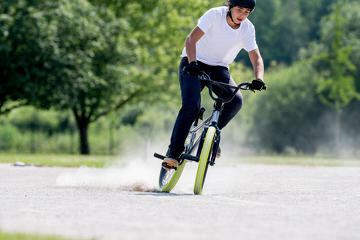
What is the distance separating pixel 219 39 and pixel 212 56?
24cm

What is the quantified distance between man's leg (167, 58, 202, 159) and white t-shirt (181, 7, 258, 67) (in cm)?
35

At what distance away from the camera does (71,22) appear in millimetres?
25453

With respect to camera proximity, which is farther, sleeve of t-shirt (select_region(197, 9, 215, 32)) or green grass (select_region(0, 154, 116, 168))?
green grass (select_region(0, 154, 116, 168))

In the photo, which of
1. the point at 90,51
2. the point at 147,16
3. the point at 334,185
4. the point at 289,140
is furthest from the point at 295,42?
the point at 334,185

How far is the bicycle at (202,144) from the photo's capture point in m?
7.34

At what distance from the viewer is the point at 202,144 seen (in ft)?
24.5

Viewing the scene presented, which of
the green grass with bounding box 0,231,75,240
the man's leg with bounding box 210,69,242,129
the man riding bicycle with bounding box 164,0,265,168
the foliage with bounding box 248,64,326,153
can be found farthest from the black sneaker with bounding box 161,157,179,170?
the foliage with bounding box 248,64,326,153

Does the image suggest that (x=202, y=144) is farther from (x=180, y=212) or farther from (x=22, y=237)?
(x=22, y=237)

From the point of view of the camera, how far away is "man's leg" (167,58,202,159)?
24.4 feet

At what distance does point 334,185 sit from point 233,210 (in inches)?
145

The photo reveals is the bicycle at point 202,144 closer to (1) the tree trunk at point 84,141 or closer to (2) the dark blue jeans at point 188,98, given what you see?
(2) the dark blue jeans at point 188,98

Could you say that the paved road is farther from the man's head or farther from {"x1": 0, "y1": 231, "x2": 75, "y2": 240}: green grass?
the man's head

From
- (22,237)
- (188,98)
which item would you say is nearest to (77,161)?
(188,98)

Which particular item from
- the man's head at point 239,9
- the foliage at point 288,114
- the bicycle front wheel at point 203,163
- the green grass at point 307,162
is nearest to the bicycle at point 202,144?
the bicycle front wheel at point 203,163
